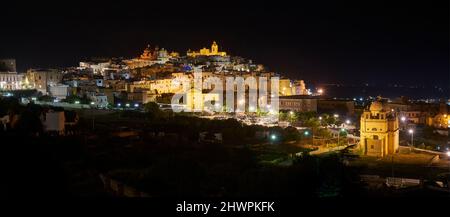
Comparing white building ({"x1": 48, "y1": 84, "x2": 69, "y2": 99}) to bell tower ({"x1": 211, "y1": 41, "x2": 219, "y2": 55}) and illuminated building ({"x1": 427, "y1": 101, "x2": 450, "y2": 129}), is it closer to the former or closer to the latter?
illuminated building ({"x1": 427, "y1": 101, "x2": 450, "y2": 129})

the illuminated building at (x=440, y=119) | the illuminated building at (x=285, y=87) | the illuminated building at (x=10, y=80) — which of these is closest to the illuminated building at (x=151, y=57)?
the illuminated building at (x=285, y=87)

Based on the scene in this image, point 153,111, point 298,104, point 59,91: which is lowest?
point 153,111

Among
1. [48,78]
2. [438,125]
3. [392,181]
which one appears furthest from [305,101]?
[392,181]

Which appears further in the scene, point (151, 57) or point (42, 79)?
point (151, 57)

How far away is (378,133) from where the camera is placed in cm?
1428

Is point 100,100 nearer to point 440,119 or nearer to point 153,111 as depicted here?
point 153,111

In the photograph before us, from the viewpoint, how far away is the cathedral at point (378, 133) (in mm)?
14102

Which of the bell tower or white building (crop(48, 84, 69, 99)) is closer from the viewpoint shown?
white building (crop(48, 84, 69, 99))

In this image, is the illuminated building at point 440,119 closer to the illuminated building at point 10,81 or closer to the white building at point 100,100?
the white building at point 100,100

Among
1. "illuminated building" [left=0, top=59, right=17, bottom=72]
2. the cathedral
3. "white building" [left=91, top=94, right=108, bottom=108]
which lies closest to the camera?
the cathedral

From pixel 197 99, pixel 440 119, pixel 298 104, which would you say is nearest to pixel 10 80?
pixel 197 99

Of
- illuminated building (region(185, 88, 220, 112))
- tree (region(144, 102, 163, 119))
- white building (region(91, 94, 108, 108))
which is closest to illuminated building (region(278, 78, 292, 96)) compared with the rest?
illuminated building (region(185, 88, 220, 112))

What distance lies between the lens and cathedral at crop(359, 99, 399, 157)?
46.3 ft
